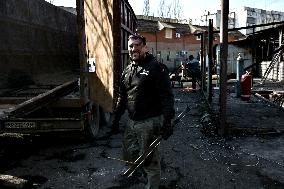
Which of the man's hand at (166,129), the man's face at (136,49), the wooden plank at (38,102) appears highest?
the man's face at (136,49)

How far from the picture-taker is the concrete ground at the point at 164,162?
462 cm

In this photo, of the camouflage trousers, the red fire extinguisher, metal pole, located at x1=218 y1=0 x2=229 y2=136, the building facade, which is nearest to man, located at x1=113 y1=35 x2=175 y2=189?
the camouflage trousers

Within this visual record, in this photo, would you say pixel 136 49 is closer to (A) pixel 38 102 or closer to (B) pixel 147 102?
(B) pixel 147 102

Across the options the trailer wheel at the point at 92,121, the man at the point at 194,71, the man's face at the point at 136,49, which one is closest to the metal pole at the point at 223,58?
the trailer wheel at the point at 92,121

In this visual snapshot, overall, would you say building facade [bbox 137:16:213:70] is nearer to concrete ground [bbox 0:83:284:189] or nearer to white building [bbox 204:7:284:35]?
white building [bbox 204:7:284:35]

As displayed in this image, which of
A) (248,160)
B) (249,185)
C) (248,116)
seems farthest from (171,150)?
(248,116)

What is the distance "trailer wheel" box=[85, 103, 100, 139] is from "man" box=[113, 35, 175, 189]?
2404mm

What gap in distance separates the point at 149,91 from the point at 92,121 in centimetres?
319

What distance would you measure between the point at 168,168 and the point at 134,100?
1722 mm

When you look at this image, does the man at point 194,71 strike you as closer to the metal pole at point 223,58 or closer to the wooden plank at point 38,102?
the metal pole at point 223,58

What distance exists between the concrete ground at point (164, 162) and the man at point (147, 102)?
2.35ft

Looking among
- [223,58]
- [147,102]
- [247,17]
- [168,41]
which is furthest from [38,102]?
[247,17]

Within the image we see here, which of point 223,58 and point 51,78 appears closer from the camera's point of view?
point 223,58

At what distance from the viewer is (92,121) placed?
6.88 meters
